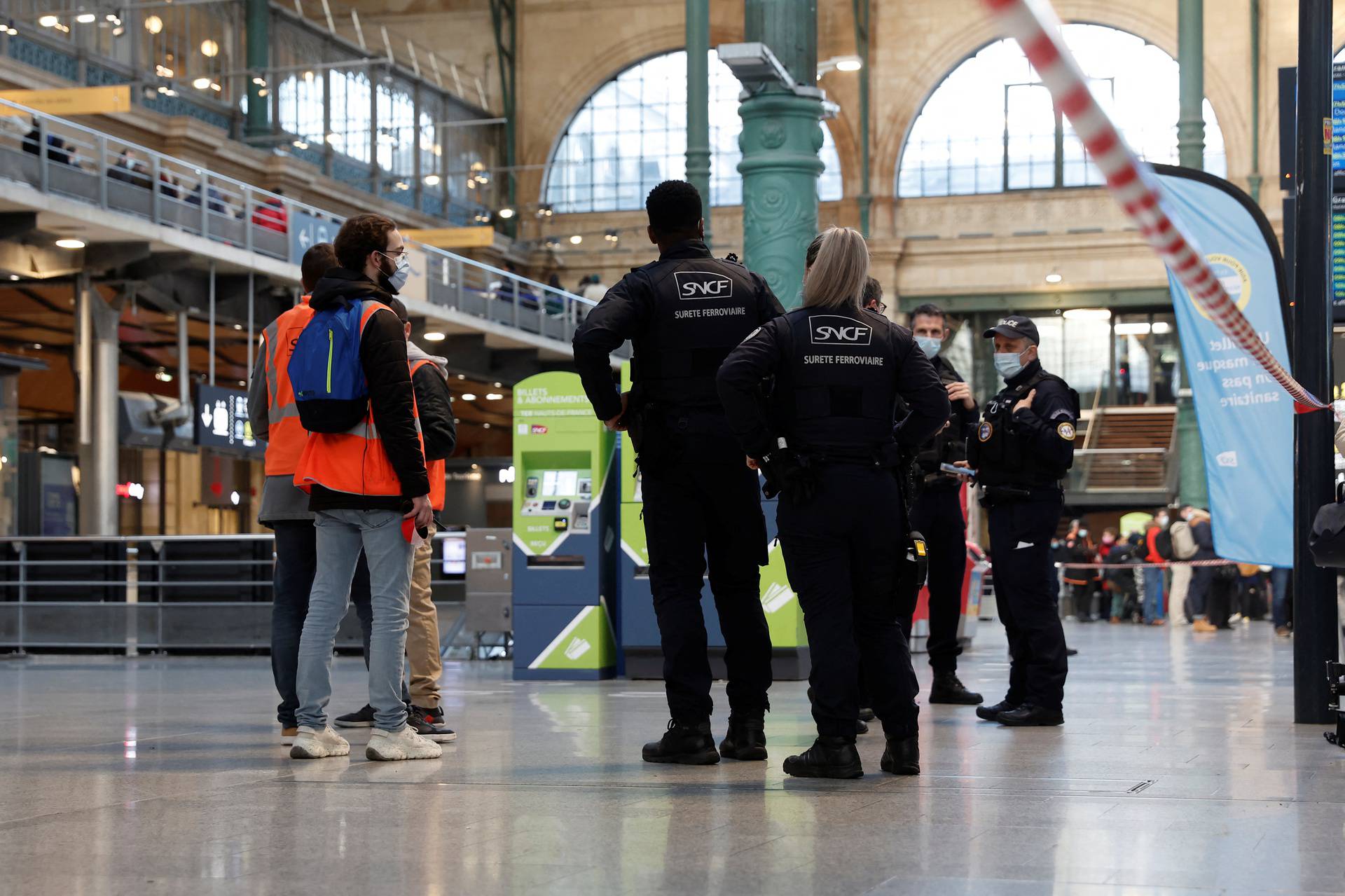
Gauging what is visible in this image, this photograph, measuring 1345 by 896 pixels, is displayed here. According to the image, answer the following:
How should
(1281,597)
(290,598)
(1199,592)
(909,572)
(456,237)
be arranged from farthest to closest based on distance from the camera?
(456,237) → (1199,592) → (1281,597) → (290,598) → (909,572)

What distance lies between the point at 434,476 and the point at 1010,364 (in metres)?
2.57

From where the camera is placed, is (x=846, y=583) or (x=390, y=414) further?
(x=390, y=414)

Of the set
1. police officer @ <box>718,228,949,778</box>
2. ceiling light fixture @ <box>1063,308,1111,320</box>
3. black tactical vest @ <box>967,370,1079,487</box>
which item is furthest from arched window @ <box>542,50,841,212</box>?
police officer @ <box>718,228,949,778</box>

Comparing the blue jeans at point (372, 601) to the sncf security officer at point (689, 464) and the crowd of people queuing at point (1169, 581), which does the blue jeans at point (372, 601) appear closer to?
the sncf security officer at point (689, 464)

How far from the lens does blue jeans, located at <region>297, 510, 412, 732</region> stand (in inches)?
232

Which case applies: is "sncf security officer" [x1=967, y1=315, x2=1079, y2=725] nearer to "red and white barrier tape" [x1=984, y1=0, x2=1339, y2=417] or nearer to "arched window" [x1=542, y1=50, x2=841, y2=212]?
"red and white barrier tape" [x1=984, y1=0, x2=1339, y2=417]

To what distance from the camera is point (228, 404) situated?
25188 mm

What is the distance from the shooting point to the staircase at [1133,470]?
40156 millimetres

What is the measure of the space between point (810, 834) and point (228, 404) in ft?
72.1

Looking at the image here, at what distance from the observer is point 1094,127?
109 inches

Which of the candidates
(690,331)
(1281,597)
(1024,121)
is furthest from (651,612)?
(1024,121)

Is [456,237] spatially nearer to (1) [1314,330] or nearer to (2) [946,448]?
(2) [946,448]

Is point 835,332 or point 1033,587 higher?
point 835,332

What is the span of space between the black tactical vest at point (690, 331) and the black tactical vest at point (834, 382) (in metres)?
0.37
